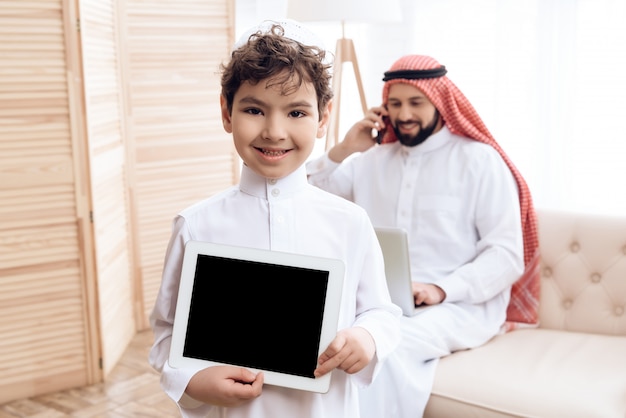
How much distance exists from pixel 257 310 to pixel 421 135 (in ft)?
4.74

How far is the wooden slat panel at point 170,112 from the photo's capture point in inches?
136

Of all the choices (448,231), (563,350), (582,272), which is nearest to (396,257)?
(448,231)

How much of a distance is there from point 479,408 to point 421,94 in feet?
3.48

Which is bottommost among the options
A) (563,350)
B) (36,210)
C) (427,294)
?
(563,350)

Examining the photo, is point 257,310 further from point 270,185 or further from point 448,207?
point 448,207

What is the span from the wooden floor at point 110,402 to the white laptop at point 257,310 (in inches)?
65.5

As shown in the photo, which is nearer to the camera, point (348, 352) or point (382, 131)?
point (348, 352)

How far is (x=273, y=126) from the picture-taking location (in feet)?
3.76

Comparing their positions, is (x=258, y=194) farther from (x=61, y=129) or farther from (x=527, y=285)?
(x=61, y=129)

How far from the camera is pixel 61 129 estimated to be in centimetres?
277

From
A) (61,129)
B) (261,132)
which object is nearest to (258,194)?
(261,132)

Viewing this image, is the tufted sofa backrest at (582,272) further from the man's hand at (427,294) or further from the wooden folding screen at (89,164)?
the wooden folding screen at (89,164)

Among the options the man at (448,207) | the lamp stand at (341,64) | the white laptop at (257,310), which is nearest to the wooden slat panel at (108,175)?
the lamp stand at (341,64)

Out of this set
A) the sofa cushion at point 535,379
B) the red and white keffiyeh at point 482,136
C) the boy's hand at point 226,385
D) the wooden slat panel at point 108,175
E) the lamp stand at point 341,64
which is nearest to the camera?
the boy's hand at point 226,385
